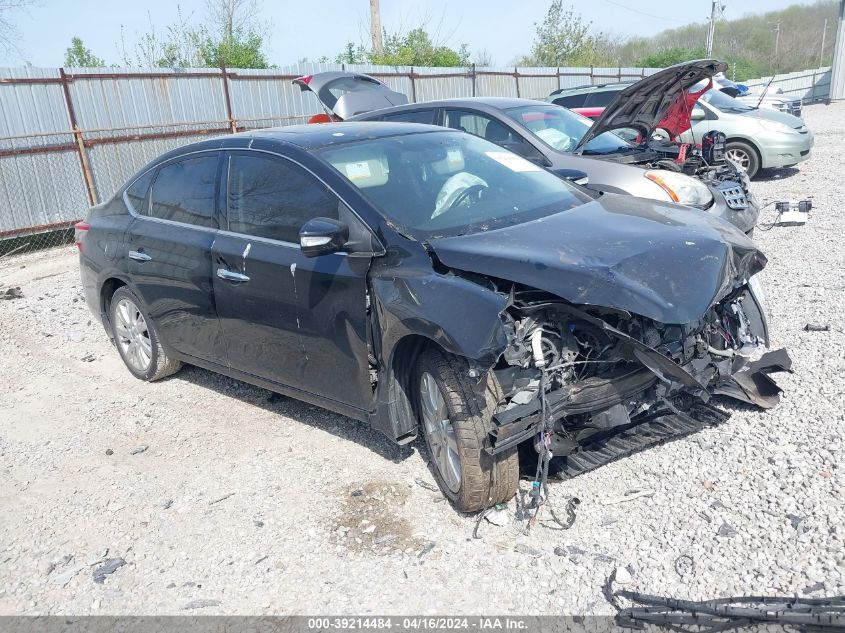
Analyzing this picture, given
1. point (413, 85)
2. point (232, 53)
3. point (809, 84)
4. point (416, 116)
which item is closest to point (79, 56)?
point (232, 53)

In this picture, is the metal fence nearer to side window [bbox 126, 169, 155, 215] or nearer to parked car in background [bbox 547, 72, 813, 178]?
parked car in background [bbox 547, 72, 813, 178]

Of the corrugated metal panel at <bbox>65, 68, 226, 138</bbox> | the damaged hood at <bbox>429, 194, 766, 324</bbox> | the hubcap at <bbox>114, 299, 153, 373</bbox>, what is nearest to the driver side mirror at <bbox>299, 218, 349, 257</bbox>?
the damaged hood at <bbox>429, 194, 766, 324</bbox>

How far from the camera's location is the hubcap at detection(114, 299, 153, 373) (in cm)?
558

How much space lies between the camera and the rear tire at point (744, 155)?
12.5m

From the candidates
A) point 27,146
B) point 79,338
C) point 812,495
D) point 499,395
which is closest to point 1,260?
point 27,146

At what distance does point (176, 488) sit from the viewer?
163 inches

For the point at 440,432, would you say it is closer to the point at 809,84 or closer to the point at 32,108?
the point at 32,108

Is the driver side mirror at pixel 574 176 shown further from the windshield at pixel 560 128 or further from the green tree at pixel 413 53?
the green tree at pixel 413 53

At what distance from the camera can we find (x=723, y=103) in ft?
42.5

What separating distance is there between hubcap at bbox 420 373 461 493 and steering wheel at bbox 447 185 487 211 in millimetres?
1028

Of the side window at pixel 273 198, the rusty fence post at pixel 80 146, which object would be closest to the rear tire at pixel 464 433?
the side window at pixel 273 198

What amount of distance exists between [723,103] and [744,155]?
3.60 feet

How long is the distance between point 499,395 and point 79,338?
5.15 m

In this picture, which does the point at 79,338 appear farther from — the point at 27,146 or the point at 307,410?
the point at 27,146
